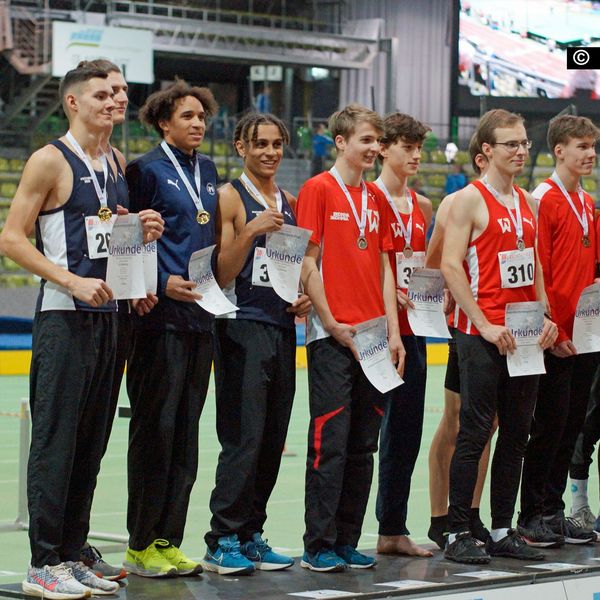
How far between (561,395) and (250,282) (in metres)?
1.51

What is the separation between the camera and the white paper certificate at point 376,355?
4.83m

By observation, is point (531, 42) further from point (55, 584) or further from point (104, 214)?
point (55, 584)

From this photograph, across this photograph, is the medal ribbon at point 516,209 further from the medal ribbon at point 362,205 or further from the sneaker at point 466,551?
the sneaker at point 466,551

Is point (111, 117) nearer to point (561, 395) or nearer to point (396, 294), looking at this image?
point (396, 294)

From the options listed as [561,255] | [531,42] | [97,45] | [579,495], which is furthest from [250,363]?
[531,42]

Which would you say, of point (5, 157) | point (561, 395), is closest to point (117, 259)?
point (561, 395)

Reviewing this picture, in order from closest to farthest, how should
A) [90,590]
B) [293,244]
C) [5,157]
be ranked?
[90,590] < [293,244] < [5,157]

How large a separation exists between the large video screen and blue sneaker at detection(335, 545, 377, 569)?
17.1m

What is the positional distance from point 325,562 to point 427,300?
3.72 feet

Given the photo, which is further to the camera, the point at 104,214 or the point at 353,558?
the point at 353,558

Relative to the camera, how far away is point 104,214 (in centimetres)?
430

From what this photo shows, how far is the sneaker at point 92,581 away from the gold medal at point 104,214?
1.15m

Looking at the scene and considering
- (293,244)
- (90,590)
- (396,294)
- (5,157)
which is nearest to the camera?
(90,590)

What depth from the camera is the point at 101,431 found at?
14.4ft
